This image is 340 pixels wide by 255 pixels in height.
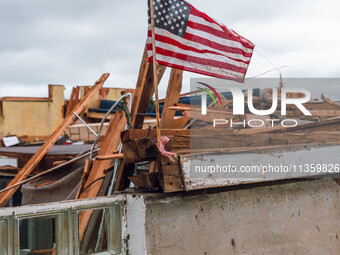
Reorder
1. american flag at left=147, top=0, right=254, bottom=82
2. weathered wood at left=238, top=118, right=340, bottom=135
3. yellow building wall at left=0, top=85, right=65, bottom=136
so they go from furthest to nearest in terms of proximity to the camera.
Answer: yellow building wall at left=0, top=85, right=65, bottom=136, weathered wood at left=238, top=118, right=340, bottom=135, american flag at left=147, top=0, right=254, bottom=82

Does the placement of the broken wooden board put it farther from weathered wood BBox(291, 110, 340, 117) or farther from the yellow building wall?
the yellow building wall

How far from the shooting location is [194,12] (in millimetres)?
3576

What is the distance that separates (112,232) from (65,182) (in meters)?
2.58

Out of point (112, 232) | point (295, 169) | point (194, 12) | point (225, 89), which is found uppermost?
point (194, 12)

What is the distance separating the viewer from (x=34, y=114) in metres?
16.5

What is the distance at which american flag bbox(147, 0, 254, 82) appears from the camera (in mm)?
3430

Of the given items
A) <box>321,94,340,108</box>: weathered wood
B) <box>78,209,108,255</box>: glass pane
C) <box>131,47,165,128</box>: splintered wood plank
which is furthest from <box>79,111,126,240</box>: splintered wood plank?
<box>321,94,340,108</box>: weathered wood

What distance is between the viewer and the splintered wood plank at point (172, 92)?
4438 mm

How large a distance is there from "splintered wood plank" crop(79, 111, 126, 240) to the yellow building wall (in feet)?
39.9

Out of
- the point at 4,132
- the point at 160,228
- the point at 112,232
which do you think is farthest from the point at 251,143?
the point at 4,132

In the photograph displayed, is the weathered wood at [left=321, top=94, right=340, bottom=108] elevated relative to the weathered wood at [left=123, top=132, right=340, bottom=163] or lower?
elevated

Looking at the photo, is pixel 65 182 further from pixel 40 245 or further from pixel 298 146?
pixel 298 146

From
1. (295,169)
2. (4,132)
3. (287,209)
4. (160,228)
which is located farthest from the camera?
(4,132)

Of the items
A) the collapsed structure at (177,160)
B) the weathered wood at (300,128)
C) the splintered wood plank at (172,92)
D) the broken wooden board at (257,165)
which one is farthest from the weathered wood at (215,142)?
the splintered wood plank at (172,92)
